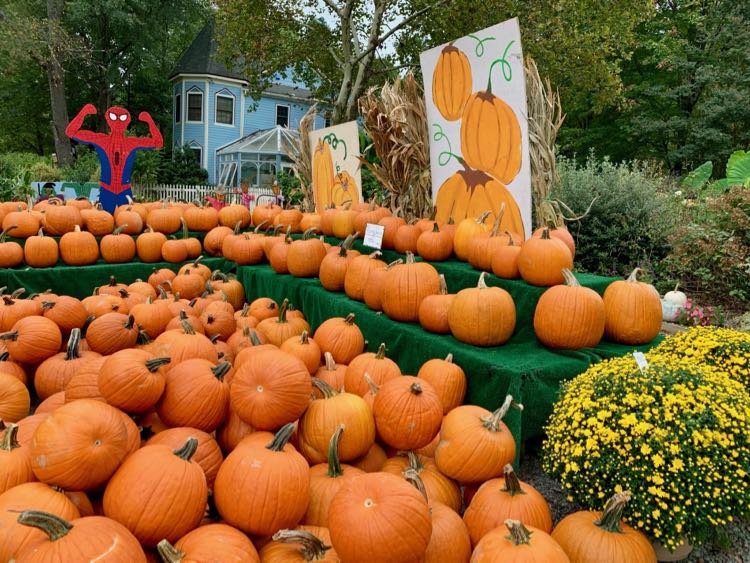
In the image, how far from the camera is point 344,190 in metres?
5.30

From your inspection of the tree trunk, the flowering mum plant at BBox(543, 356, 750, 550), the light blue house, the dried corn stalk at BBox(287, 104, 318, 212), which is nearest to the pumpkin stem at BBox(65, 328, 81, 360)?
the flowering mum plant at BBox(543, 356, 750, 550)

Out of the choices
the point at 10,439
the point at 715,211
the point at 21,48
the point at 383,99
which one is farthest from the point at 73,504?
the point at 21,48

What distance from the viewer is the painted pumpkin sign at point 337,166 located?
516 cm

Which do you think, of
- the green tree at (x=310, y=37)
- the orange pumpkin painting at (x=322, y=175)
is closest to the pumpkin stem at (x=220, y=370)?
the orange pumpkin painting at (x=322, y=175)

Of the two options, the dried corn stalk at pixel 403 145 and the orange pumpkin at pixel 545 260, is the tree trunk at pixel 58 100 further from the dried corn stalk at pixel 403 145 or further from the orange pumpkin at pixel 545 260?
the orange pumpkin at pixel 545 260

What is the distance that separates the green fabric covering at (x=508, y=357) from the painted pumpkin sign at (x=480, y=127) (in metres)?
0.67

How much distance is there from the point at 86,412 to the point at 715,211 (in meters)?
6.35

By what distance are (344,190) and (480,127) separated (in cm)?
203

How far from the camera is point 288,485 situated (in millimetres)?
1441

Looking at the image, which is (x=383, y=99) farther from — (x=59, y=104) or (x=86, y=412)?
(x=59, y=104)

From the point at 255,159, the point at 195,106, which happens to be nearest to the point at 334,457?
the point at 255,159

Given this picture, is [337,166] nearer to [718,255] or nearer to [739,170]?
[718,255]

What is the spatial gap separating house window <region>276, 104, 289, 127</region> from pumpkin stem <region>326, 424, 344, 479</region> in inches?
965

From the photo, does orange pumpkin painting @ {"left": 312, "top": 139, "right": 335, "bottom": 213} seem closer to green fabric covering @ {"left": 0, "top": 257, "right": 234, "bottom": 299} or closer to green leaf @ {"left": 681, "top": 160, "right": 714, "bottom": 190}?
green fabric covering @ {"left": 0, "top": 257, "right": 234, "bottom": 299}
